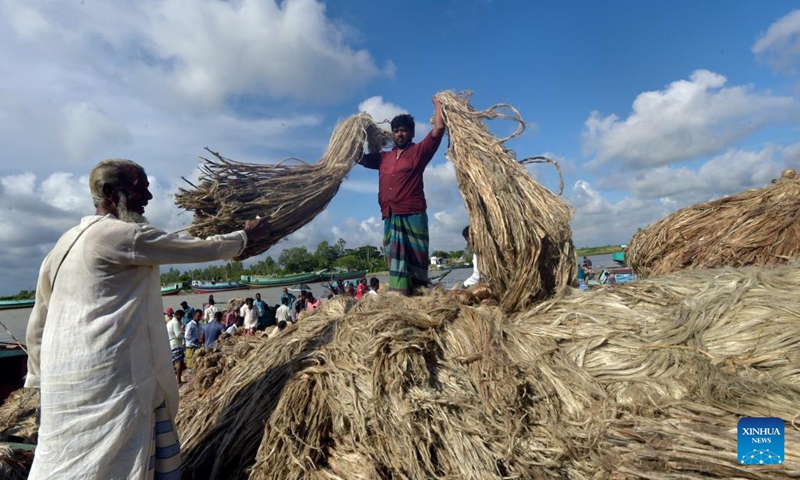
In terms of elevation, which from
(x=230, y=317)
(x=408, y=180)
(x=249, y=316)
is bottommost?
(x=230, y=317)

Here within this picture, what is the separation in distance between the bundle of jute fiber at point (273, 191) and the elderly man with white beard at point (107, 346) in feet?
2.98

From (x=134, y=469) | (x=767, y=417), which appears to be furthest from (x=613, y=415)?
(x=134, y=469)

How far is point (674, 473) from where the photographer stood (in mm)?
1850

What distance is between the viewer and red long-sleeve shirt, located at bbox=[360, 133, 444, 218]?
167 inches

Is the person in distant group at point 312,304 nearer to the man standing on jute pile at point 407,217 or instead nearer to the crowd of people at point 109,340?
the man standing on jute pile at point 407,217

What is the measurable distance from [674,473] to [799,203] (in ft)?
10.1

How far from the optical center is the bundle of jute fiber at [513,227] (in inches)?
124

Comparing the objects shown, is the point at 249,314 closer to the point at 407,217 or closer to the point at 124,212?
the point at 407,217

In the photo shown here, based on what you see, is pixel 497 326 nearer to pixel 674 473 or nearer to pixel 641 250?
pixel 674 473

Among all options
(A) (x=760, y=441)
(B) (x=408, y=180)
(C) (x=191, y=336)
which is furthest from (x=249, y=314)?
(A) (x=760, y=441)

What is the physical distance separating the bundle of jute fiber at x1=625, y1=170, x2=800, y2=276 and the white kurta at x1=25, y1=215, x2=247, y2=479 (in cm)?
402

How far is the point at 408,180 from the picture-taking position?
169 inches

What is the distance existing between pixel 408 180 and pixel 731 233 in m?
2.81

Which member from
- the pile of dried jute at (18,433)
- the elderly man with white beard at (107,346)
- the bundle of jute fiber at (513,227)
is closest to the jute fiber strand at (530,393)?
the bundle of jute fiber at (513,227)
